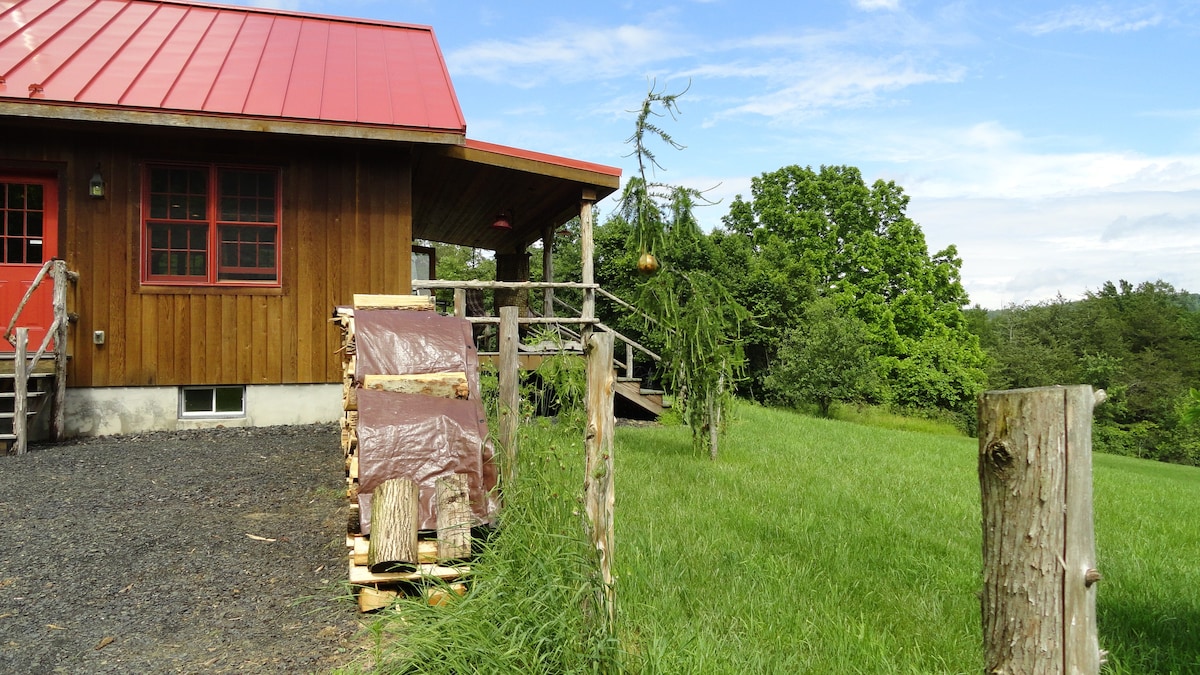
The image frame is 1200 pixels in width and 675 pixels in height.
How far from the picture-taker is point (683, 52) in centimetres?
1180

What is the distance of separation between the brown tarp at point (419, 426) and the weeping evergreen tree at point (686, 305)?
2587mm

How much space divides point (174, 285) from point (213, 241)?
0.66m

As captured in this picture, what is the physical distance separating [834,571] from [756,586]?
0.61 meters

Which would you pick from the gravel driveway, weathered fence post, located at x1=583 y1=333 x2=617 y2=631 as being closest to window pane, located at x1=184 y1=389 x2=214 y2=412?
the gravel driveway

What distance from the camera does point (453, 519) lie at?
12.4 ft

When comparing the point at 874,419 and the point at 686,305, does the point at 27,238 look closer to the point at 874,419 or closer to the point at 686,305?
the point at 686,305

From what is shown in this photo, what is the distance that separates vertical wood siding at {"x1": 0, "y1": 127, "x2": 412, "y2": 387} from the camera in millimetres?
8508

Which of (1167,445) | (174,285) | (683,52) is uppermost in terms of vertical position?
(683,52)

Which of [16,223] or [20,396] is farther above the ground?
[16,223]

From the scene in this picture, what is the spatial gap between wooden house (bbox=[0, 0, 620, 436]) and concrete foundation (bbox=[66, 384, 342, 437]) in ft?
0.06

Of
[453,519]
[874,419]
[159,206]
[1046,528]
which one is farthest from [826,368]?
[1046,528]

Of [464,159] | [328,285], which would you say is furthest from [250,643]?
[464,159]

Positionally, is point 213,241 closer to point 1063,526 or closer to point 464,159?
point 464,159

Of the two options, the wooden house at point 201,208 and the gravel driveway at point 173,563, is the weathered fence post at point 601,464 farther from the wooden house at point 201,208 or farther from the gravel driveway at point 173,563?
the wooden house at point 201,208
